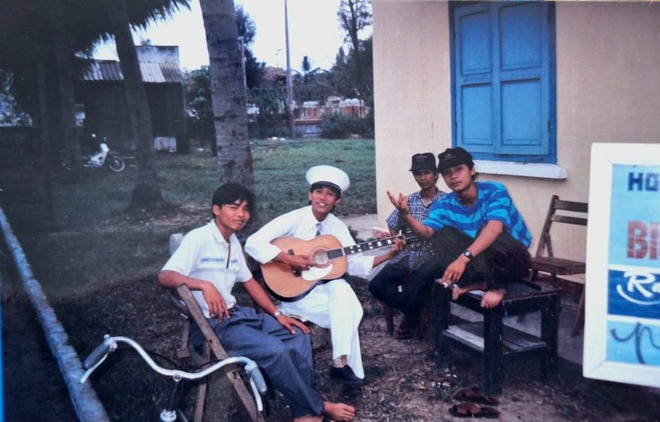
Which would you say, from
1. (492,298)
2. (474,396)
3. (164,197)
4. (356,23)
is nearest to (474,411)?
(474,396)

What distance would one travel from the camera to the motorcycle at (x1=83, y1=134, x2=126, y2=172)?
11.8ft

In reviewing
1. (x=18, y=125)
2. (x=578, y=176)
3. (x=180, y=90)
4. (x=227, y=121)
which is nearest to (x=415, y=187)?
(x=578, y=176)

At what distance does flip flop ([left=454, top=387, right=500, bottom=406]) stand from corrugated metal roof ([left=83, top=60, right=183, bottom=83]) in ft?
7.13

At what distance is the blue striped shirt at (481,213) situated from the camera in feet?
9.82

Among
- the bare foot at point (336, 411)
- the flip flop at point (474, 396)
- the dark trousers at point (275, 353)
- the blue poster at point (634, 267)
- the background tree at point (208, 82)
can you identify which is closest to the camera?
the blue poster at point (634, 267)

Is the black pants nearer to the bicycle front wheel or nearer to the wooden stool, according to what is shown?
the wooden stool

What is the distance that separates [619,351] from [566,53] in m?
1.79

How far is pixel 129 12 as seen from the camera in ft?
11.0

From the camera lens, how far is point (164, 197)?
11.7ft

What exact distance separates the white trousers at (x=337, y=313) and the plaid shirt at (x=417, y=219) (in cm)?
46

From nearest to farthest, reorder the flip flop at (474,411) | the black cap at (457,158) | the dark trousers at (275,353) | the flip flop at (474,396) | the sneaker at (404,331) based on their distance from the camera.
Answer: the dark trousers at (275,353)
the flip flop at (474,411)
the flip flop at (474,396)
the black cap at (457,158)
the sneaker at (404,331)

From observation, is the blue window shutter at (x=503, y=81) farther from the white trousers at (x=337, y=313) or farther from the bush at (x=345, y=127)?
the white trousers at (x=337, y=313)

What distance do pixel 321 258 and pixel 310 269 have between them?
0.25 feet

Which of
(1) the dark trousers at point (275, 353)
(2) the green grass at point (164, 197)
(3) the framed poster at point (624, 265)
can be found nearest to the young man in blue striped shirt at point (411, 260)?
(2) the green grass at point (164, 197)
